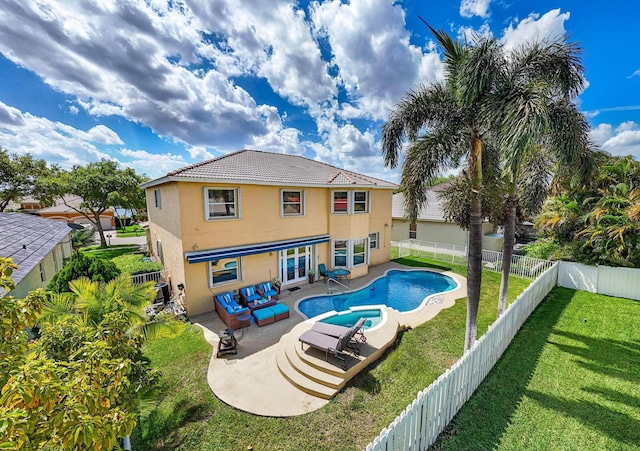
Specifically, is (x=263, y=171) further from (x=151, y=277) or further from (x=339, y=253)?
(x=151, y=277)

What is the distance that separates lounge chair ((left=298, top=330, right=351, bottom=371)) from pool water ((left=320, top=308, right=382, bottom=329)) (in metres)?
2.71

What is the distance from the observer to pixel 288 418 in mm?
7285

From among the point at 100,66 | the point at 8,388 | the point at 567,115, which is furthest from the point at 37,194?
the point at 567,115

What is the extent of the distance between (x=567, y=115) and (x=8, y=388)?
14.0 meters

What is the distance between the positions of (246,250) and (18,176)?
133 feet

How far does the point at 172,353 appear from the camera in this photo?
10.5 m

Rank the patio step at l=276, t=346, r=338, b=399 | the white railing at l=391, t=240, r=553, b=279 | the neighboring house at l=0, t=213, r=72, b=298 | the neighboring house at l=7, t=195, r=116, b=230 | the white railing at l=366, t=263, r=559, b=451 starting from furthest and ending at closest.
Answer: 1. the neighboring house at l=7, t=195, r=116, b=230
2. the white railing at l=391, t=240, r=553, b=279
3. the neighboring house at l=0, t=213, r=72, b=298
4. the patio step at l=276, t=346, r=338, b=399
5. the white railing at l=366, t=263, r=559, b=451

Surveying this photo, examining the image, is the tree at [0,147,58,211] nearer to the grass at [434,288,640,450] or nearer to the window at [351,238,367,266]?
the window at [351,238,367,266]

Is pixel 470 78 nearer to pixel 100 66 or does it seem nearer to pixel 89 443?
pixel 89 443

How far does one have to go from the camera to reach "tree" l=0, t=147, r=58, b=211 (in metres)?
32.2

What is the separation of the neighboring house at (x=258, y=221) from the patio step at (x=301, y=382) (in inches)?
269

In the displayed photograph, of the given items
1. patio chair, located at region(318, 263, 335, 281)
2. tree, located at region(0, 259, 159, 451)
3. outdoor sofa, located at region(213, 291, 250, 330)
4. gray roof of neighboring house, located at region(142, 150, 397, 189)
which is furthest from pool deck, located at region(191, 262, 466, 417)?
gray roof of neighboring house, located at region(142, 150, 397, 189)

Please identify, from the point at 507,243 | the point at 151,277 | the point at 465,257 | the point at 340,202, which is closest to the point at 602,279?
the point at 465,257

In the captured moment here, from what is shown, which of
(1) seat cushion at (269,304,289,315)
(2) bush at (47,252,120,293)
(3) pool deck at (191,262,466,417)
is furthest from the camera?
(1) seat cushion at (269,304,289,315)
